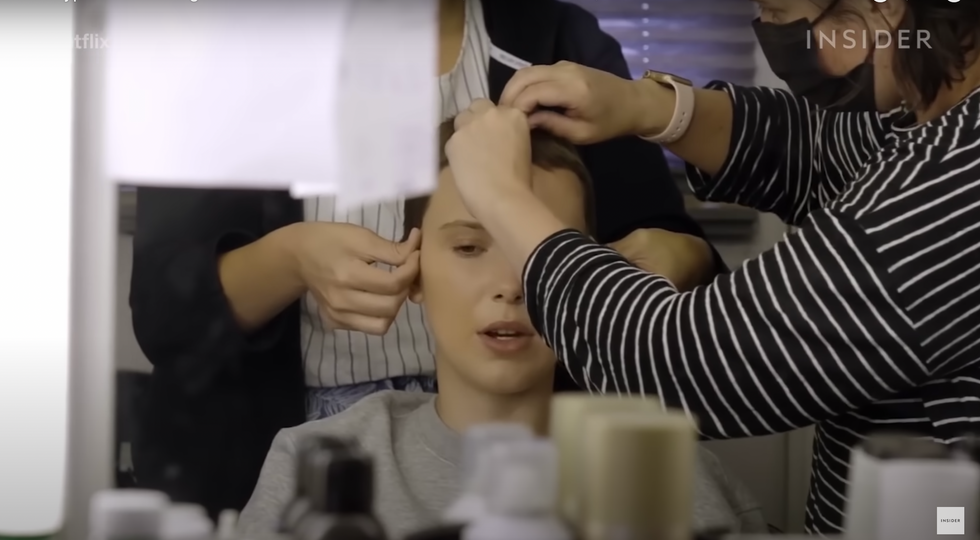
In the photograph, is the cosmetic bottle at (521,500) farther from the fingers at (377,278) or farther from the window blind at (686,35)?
the window blind at (686,35)

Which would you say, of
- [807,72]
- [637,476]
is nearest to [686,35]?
[807,72]

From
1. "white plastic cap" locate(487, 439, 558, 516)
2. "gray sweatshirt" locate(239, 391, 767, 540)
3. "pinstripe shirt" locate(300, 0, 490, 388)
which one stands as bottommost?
"gray sweatshirt" locate(239, 391, 767, 540)

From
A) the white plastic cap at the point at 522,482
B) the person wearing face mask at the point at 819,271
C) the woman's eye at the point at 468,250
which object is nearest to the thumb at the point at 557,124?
the person wearing face mask at the point at 819,271

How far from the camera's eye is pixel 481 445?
598 millimetres

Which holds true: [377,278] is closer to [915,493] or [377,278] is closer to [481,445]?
[481,445]

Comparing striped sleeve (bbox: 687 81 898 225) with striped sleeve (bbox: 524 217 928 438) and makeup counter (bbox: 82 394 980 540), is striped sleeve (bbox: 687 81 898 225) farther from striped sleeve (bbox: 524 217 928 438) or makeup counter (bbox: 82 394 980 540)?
makeup counter (bbox: 82 394 980 540)

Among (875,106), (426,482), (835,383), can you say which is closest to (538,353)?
(426,482)

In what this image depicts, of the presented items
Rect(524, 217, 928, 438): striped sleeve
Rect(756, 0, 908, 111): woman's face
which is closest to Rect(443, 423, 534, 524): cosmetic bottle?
Rect(524, 217, 928, 438): striped sleeve

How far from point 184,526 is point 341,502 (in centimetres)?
9

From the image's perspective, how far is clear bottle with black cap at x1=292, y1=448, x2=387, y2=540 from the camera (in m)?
0.54

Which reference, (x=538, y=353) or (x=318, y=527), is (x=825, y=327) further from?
(x=318, y=527)

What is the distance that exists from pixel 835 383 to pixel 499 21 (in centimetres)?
40

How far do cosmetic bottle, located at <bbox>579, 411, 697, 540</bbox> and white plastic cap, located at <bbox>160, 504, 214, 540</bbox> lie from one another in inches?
8.3

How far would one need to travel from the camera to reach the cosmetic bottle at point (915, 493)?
1.88 feet
